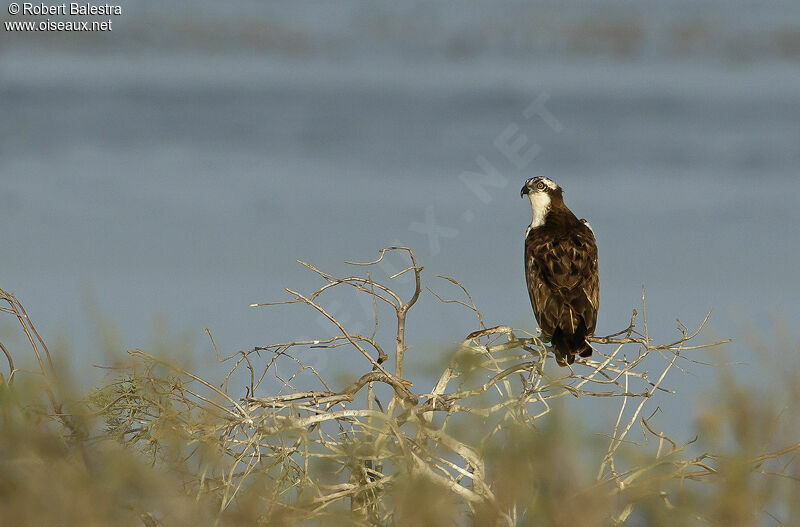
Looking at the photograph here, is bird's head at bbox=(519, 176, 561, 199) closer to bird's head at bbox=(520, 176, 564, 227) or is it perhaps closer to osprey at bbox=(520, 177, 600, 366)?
bird's head at bbox=(520, 176, 564, 227)

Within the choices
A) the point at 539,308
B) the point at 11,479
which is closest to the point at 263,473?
the point at 11,479

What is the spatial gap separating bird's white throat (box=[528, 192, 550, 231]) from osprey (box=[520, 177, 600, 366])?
0.03ft

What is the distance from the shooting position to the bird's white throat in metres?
7.20

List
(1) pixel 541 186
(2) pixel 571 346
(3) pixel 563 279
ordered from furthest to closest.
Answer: (1) pixel 541 186 < (3) pixel 563 279 < (2) pixel 571 346

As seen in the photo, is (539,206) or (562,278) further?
(539,206)

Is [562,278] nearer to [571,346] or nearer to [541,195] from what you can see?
[571,346]

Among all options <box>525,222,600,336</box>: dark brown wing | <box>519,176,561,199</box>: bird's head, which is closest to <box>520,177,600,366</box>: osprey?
<box>525,222,600,336</box>: dark brown wing

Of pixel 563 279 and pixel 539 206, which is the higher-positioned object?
pixel 539 206

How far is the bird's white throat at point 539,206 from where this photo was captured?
283 inches

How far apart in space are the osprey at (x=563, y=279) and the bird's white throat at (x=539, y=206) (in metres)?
0.01

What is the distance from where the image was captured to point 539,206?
24.0ft

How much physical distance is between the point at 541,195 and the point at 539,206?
0.10 m

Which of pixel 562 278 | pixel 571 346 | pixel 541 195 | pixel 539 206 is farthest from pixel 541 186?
pixel 571 346

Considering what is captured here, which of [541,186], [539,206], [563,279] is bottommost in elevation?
[563,279]
